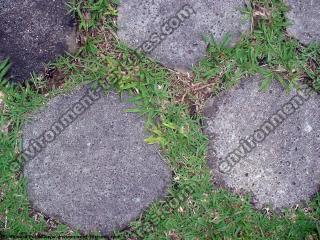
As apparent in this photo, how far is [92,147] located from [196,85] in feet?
2.24

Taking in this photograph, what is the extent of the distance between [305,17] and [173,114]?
3.02ft

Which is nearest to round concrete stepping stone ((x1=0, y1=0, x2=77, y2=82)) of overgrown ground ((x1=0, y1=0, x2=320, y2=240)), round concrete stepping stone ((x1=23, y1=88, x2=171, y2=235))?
overgrown ground ((x1=0, y1=0, x2=320, y2=240))

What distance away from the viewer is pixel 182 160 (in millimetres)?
2584

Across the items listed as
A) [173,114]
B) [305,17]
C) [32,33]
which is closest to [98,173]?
[173,114]

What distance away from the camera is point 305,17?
2.58 metres

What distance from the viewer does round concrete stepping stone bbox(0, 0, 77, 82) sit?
2572 mm

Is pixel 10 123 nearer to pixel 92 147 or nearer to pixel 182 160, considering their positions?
pixel 92 147

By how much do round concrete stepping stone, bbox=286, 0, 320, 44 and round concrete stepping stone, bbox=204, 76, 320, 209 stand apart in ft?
1.07

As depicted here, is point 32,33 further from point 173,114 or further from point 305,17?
point 305,17

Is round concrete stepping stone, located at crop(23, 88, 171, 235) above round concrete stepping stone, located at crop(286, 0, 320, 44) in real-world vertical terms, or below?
below

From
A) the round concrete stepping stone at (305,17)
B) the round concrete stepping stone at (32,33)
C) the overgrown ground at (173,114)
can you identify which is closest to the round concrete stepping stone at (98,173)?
the overgrown ground at (173,114)

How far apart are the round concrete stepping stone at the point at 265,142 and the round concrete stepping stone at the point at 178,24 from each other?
1.01 ft

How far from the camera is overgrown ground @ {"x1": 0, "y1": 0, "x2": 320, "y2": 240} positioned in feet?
8.45

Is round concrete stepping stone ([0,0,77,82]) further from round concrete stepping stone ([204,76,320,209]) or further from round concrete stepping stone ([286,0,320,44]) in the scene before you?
round concrete stepping stone ([286,0,320,44])
